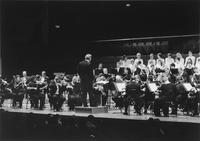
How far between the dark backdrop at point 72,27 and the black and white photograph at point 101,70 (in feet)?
0.14

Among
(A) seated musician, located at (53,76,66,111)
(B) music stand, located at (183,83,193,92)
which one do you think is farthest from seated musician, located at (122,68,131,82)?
(A) seated musician, located at (53,76,66,111)

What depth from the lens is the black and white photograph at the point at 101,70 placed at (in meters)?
7.84

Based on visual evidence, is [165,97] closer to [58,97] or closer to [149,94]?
[149,94]

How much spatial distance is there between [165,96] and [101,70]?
2.40m

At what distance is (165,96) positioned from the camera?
26.7ft

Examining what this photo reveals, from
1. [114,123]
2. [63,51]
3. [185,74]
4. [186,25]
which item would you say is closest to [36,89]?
[114,123]

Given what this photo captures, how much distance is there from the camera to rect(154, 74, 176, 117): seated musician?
809cm

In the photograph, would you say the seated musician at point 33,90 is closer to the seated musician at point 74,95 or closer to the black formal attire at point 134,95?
the seated musician at point 74,95

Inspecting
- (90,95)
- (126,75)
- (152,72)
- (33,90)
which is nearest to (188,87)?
(126,75)

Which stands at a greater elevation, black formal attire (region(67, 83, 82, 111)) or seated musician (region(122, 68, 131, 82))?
seated musician (region(122, 68, 131, 82))

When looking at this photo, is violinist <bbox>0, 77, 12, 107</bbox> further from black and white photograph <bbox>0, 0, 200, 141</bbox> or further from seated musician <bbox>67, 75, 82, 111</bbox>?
seated musician <bbox>67, 75, 82, 111</bbox>

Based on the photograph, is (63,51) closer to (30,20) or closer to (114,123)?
(30,20)

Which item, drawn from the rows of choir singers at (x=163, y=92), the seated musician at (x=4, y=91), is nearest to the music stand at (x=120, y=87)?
the rows of choir singers at (x=163, y=92)

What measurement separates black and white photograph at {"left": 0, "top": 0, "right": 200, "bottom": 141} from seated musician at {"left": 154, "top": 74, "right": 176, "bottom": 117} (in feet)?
0.08
